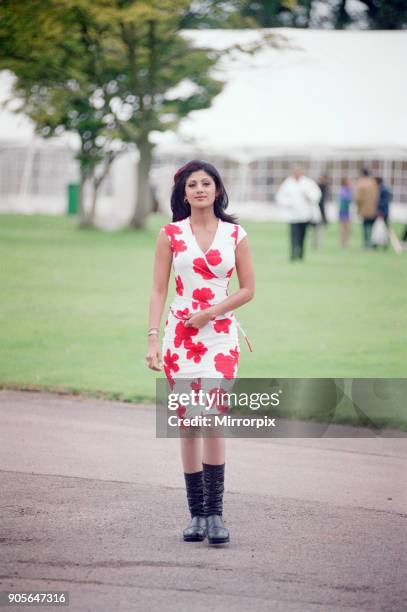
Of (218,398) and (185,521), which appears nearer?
(218,398)

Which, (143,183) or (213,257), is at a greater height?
(143,183)

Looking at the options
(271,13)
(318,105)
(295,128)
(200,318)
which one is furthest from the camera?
(295,128)

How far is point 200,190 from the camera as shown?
4348mm

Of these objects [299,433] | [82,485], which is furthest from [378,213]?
[82,485]

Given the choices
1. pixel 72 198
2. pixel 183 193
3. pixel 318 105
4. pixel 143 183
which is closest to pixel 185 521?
pixel 183 193

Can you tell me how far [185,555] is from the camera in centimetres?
410

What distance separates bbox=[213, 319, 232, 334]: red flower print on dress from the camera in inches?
169

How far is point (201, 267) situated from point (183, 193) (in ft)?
1.20

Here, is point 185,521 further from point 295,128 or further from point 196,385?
point 295,128

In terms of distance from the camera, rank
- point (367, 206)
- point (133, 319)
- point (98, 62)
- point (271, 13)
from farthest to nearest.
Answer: point (367, 206)
point (271, 13)
point (98, 62)
point (133, 319)

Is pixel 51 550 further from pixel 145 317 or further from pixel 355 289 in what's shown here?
pixel 355 289

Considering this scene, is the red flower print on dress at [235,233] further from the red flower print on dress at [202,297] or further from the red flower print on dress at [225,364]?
the red flower print on dress at [225,364]

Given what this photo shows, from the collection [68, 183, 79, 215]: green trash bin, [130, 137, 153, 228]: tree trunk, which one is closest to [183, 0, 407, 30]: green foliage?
[130, 137, 153, 228]: tree trunk

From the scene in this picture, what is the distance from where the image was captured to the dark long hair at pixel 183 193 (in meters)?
4.39
